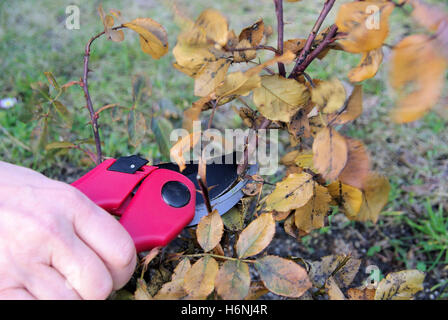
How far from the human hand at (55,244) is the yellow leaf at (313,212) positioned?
328 millimetres

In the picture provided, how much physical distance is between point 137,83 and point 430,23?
756mm

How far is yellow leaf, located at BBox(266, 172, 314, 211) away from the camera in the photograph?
716 mm

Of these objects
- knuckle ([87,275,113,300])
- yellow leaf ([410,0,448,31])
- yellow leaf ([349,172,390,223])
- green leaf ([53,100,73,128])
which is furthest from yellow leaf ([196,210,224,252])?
green leaf ([53,100,73,128])

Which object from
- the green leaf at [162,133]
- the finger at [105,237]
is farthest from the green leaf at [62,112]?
the finger at [105,237]

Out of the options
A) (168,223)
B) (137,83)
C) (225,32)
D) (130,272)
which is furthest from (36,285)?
(137,83)

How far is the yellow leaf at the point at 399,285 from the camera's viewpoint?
689mm

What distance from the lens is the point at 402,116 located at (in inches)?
18.7

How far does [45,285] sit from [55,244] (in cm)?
6

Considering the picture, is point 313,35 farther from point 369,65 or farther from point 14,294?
point 14,294

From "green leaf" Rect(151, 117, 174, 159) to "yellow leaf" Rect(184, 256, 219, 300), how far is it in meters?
0.49

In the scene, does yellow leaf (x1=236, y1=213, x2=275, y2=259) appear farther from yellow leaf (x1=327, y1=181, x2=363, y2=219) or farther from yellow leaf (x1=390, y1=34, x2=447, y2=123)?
yellow leaf (x1=390, y1=34, x2=447, y2=123)

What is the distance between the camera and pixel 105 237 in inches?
24.8

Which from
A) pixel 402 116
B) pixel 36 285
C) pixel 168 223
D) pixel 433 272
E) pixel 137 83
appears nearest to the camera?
pixel 402 116
